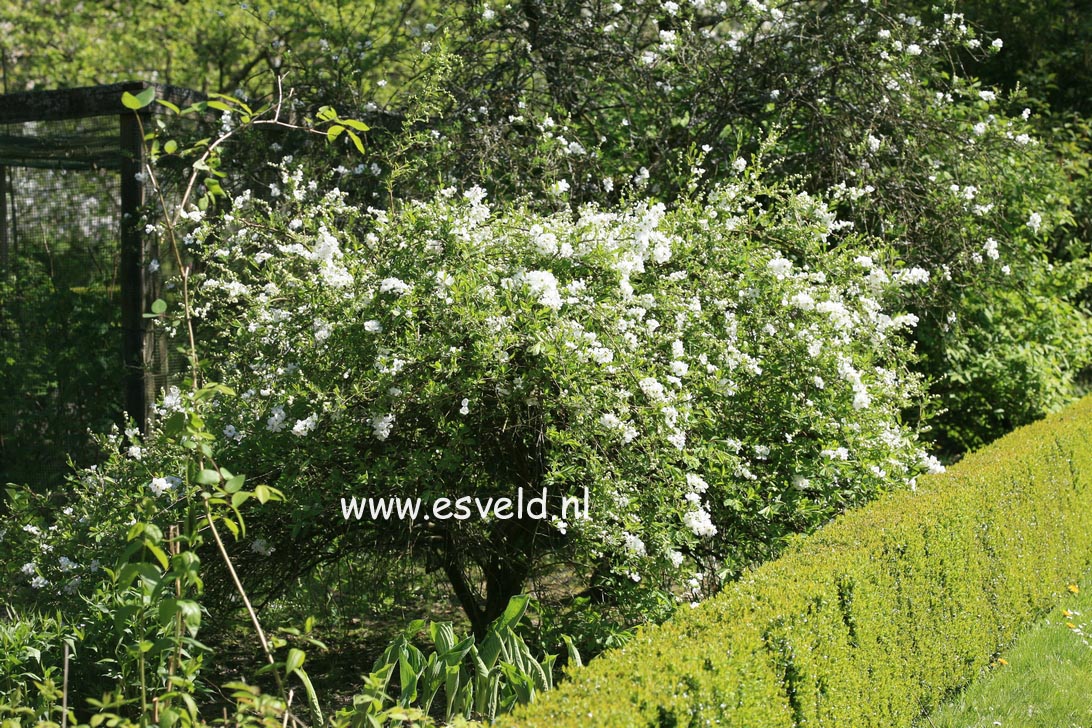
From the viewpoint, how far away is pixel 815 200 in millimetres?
5188

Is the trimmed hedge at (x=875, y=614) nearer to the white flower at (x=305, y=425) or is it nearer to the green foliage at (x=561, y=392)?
the green foliage at (x=561, y=392)

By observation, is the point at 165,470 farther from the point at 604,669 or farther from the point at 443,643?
the point at 604,669

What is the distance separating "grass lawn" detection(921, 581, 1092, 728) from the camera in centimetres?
395

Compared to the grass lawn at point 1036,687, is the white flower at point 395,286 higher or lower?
higher

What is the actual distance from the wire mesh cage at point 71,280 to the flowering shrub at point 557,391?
1.34 metres

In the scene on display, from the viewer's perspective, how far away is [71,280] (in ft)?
21.0

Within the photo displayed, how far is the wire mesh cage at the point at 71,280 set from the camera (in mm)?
6039

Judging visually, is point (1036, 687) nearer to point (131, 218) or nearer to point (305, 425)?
point (305, 425)

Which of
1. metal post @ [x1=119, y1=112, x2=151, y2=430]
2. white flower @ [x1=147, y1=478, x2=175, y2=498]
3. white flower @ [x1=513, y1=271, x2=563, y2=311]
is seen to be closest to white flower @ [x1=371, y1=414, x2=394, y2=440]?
white flower @ [x1=513, y1=271, x2=563, y2=311]

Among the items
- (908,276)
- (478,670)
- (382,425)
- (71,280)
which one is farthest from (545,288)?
(71,280)

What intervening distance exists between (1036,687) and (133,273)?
512 centimetres

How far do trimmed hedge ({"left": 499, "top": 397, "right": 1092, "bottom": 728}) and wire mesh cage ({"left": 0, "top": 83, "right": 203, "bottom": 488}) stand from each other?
4.06 metres

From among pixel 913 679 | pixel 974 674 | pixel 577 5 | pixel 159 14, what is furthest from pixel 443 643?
pixel 159 14

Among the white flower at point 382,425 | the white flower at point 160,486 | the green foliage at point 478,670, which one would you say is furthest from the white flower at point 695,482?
the white flower at point 160,486
